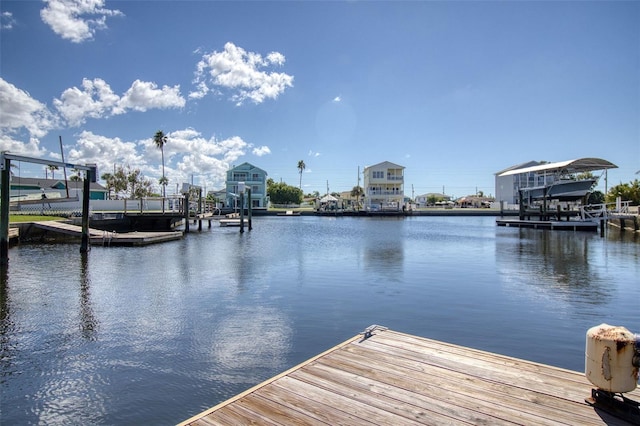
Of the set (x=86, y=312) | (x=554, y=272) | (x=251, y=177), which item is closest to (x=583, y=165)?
(x=554, y=272)

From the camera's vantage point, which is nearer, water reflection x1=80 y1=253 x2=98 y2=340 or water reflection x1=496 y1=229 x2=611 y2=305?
water reflection x1=80 y1=253 x2=98 y2=340

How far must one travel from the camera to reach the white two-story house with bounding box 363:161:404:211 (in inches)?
3349

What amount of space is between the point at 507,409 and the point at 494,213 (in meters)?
87.7

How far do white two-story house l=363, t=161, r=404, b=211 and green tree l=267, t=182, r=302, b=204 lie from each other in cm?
2681

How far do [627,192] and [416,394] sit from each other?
58802 mm

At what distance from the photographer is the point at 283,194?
106750 millimetres

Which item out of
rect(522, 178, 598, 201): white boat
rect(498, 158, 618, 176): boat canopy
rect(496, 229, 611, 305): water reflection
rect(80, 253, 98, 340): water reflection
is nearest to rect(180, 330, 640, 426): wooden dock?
rect(80, 253, 98, 340): water reflection

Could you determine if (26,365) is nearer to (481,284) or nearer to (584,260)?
(481,284)

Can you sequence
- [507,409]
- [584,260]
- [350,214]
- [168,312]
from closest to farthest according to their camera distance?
[507,409]
[168,312]
[584,260]
[350,214]

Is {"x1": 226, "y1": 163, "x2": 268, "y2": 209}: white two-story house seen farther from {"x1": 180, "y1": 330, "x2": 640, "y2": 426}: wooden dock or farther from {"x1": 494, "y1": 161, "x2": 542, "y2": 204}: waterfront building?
{"x1": 180, "y1": 330, "x2": 640, "y2": 426}: wooden dock

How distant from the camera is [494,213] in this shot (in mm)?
84000

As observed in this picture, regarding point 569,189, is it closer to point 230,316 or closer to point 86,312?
point 230,316

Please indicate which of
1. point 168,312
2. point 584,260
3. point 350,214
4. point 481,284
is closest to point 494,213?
point 350,214

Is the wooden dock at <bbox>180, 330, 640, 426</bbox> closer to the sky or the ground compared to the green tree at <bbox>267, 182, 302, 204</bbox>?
closer to the ground
